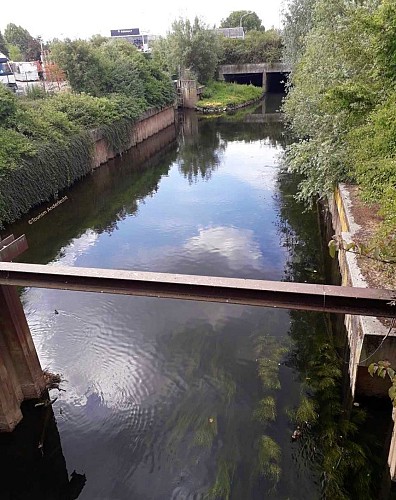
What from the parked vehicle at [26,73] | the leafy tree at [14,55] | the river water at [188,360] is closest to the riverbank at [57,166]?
the river water at [188,360]

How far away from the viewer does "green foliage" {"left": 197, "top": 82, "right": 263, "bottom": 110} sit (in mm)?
41750

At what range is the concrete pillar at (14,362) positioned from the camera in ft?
21.8

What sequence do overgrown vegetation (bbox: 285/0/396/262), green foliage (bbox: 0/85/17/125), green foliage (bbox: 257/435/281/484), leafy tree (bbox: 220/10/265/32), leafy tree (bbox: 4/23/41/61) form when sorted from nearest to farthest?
green foliage (bbox: 257/435/281/484)
overgrown vegetation (bbox: 285/0/396/262)
green foliage (bbox: 0/85/17/125)
leafy tree (bbox: 4/23/41/61)
leafy tree (bbox: 220/10/265/32)

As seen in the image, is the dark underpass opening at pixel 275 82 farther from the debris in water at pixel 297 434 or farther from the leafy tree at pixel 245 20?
the debris in water at pixel 297 434

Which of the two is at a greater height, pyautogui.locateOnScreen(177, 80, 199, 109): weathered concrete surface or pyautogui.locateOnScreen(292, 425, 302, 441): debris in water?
pyautogui.locateOnScreen(177, 80, 199, 109): weathered concrete surface

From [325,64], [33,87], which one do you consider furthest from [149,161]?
[325,64]

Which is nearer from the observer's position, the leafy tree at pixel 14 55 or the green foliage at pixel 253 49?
the green foliage at pixel 253 49

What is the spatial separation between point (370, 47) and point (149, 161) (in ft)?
52.7

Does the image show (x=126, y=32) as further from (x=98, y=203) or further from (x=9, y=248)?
(x=9, y=248)

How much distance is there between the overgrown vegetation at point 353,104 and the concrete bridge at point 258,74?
35985 mm

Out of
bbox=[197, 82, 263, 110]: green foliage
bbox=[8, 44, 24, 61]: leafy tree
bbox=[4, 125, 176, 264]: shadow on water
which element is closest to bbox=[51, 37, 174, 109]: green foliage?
bbox=[4, 125, 176, 264]: shadow on water

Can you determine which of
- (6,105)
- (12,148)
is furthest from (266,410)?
(6,105)

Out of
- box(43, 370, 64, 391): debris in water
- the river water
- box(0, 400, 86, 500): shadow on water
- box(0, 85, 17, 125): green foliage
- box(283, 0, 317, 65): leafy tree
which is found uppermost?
box(283, 0, 317, 65): leafy tree

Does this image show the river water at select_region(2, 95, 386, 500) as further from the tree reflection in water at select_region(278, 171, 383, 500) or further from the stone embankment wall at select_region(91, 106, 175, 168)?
the stone embankment wall at select_region(91, 106, 175, 168)
